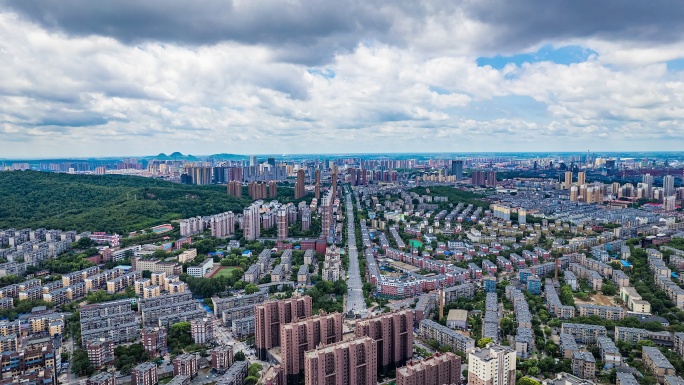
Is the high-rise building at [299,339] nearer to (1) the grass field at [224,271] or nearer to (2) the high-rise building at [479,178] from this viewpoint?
(1) the grass field at [224,271]

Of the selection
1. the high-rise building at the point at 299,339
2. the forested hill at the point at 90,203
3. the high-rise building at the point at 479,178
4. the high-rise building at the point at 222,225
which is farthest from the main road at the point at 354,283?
the high-rise building at the point at 479,178

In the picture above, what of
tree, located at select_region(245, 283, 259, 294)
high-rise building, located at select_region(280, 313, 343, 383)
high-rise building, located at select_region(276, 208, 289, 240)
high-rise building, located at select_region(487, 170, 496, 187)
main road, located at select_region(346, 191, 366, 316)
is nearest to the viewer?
high-rise building, located at select_region(280, 313, 343, 383)

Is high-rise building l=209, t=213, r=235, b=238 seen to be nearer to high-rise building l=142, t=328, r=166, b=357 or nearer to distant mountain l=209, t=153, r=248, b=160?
high-rise building l=142, t=328, r=166, b=357

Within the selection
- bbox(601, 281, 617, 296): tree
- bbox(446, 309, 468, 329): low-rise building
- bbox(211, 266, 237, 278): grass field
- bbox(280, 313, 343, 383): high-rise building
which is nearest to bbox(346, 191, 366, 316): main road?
bbox(446, 309, 468, 329): low-rise building

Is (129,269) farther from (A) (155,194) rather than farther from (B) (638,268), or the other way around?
(B) (638,268)

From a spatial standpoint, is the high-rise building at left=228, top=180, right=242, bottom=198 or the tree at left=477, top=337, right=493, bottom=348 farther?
the high-rise building at left=228, top=180, right=242, bottom=198
